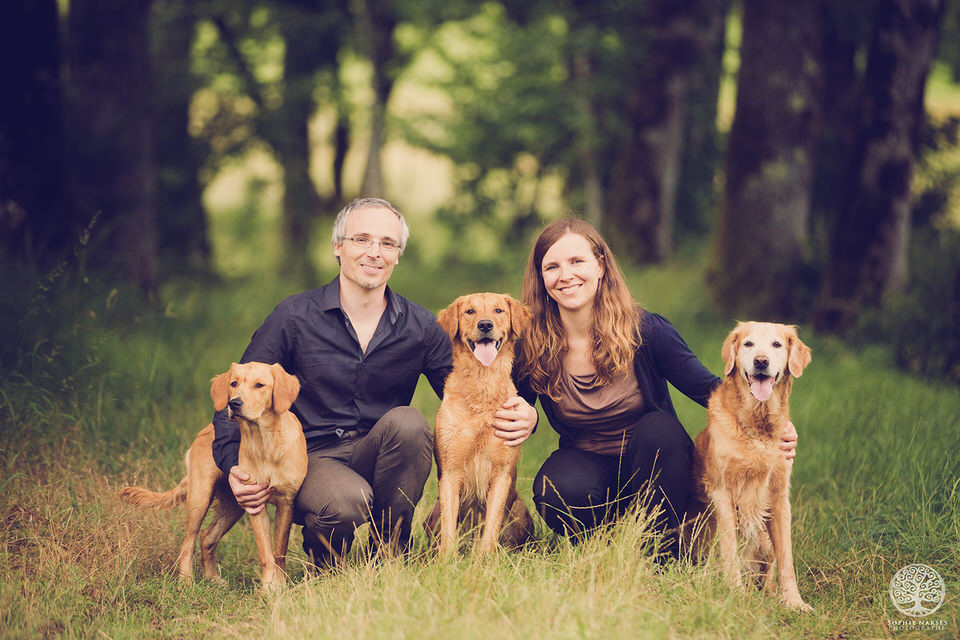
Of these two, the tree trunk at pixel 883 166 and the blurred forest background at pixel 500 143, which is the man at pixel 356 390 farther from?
the tree trunk at pixel 883 166

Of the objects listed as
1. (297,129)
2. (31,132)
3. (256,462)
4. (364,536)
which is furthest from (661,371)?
(297,129)

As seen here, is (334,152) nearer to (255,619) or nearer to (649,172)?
(649,172)

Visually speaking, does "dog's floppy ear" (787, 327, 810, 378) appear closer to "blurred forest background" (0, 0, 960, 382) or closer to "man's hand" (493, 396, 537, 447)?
"man's hand" (493, 396, 537, 447)

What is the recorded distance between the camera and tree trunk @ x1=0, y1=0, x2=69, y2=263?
17.2 feet

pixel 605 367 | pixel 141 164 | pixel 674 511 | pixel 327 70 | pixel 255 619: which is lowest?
pixel 255 619

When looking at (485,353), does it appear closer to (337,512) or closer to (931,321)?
(337,512)

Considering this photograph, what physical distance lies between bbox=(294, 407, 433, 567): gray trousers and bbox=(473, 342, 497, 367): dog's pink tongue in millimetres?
332

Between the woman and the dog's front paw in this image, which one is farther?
the woman

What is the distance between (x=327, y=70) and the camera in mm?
16641

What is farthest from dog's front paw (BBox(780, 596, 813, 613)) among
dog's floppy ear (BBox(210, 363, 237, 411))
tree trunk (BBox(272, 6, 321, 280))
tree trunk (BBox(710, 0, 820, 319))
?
tree trunk (BBox(272, 6, 321, 280))

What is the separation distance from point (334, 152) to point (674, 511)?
17.1m

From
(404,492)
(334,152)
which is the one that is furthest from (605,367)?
(334,152)

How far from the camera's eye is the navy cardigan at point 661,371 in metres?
3.41

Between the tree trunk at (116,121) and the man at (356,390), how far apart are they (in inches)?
151
